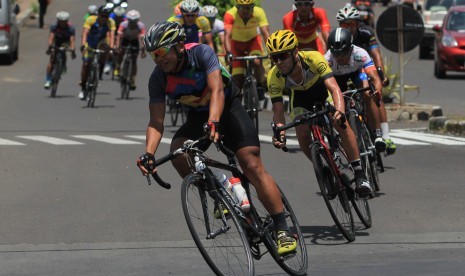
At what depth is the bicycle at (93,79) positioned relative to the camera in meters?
24.7

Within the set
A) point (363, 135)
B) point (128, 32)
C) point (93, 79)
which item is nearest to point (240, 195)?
point (363, 135)

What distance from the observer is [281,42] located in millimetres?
10406

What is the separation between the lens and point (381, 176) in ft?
49.3

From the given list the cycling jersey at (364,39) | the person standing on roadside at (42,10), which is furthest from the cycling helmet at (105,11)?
the person standing on roadside at (42,10)

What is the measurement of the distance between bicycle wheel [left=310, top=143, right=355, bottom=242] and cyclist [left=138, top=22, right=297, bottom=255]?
1.38 meters

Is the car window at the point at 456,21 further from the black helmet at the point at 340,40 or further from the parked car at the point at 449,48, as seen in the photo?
the black helmet at the point at 340,40

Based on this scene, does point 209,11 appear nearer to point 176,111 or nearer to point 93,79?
point 176,111

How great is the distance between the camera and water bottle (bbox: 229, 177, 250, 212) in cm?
884

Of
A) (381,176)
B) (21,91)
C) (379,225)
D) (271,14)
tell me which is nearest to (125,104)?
(21,91)

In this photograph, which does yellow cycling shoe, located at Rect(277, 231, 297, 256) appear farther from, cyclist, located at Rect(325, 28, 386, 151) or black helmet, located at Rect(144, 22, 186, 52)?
cyclist, located at Rect(325, 28, 386, 151)

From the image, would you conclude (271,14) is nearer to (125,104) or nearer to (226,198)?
(125,104)

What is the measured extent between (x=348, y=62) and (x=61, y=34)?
14949mm

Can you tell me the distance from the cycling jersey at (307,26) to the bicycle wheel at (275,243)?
7.73 metres

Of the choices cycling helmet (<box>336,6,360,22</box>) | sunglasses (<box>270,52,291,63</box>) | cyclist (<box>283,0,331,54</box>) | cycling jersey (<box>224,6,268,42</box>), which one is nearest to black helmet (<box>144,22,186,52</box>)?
sunglasses (<box>270,52,291,63</box>)
